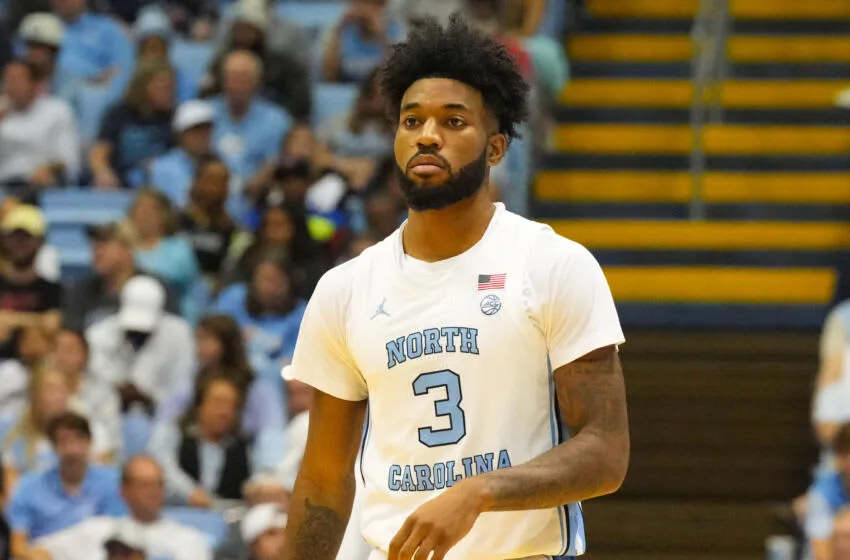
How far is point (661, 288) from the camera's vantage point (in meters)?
10.5

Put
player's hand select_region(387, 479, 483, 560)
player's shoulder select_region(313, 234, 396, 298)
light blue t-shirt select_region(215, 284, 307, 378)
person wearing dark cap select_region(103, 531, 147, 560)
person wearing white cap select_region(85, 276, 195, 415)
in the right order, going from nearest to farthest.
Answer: player's hand select_region(387, 479, 483, 560), player's shoulder select_region(313, 234, 396, 298), person wearing dark cap select_region(103, 531, 147, 560), light blue t-shirt select_region(215, 284, 307, 378), person wearing white cap select_region(85, 276, 195, 415)

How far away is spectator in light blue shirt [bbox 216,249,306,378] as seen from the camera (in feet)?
31.7

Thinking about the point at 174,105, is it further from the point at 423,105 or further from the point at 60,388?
the point at 423,105

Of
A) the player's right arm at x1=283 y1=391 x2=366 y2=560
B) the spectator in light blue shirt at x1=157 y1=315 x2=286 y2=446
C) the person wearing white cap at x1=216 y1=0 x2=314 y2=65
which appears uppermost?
the person wearing white cap at x1=216 y1=0 x2=314 y2=65

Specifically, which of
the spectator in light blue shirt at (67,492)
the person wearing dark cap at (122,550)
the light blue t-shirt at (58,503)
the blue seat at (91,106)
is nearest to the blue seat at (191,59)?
the blue seat at (91,106)

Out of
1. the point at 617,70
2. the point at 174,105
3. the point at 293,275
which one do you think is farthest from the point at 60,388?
the point at 617,70

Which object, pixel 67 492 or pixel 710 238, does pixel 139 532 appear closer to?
pixel 67 492

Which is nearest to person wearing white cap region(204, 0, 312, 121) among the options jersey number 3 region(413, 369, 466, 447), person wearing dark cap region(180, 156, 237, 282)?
person wearing dark cap region(180, 156, 237, 282)

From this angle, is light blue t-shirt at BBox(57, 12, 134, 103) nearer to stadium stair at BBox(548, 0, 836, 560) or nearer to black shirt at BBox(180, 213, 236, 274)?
black shirt at BBox(180, 213, 236, 274)

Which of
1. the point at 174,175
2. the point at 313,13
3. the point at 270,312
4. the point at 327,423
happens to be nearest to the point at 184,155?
the point at 174,175

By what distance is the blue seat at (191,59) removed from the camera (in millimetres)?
11875

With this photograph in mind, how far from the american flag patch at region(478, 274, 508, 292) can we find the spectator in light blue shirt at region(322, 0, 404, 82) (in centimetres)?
722

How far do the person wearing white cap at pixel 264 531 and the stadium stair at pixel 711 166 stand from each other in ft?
9.68

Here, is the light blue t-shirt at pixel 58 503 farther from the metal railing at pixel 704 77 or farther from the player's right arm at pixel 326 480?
the player's right arm at pixel 326 480
